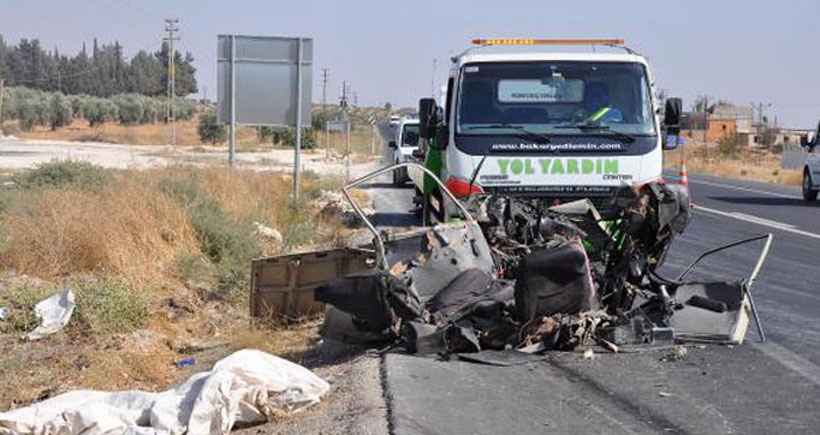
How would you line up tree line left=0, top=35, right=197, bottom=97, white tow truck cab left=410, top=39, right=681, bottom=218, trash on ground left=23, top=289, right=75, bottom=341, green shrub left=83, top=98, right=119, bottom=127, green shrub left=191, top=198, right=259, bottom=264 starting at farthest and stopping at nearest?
tree line left=0, top=35, right=197, bottom=97, green shrub left=83, top=98, right=119, bottom=127, green shrub left=191, top=198, right=259, bottom=264, white tow truck cab left=410, top=39, right=681, bottom=218, trash on ground left=23, top=289, right=75, bottom=341

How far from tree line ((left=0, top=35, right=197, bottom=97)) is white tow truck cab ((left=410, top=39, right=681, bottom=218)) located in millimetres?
110898

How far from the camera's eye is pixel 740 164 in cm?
6494

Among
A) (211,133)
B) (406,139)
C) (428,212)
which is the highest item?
(406,139)

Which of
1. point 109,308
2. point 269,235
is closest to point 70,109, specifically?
point 269,235

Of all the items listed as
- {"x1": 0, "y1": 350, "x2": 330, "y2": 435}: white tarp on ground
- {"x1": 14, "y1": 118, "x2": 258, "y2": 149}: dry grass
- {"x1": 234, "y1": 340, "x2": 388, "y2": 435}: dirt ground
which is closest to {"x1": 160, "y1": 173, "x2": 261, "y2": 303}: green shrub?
{"x1": 234, "y1": 340, "x2": 388, "y2": 435}: dirt ground

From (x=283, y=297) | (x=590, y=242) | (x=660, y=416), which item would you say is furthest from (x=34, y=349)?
(x=660, y=416)

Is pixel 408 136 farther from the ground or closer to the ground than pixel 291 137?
farther from the ground

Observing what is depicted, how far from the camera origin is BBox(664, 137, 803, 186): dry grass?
161 ft

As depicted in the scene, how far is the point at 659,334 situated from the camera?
813 cm

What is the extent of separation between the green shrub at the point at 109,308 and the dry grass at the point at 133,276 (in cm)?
1

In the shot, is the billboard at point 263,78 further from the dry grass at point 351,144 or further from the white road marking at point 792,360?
the dry grass at point 351,144

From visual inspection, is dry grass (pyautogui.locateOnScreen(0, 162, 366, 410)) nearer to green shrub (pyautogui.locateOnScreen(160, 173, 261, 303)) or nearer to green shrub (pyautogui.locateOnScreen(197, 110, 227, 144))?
green shrub (pyautogui.locateOnScreen(160, 173, 261, 303))

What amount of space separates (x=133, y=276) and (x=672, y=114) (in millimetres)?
6266

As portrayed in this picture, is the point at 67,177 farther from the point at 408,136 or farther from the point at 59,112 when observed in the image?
the point at 59,112
